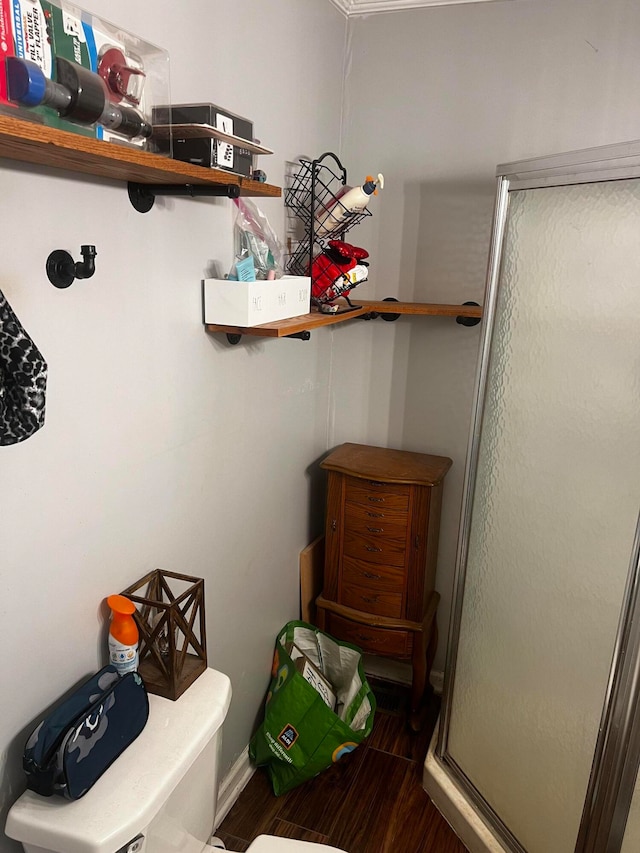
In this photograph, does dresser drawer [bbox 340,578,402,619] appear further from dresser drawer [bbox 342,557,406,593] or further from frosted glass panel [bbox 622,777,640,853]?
frosted glass panel [bbox 622,777,640,853]

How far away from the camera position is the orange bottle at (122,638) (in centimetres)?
115

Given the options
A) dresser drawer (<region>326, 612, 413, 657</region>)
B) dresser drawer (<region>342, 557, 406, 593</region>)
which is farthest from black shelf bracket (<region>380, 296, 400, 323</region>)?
dresser drawer (<region>326, 612, 413, 657</region>)

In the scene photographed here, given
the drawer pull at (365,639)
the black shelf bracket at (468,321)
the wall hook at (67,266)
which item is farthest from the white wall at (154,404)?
the black shelf bracket at (468,321)

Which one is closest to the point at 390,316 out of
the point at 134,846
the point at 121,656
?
the point at 121,656

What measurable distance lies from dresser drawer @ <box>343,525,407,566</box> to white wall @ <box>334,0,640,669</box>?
0.28m

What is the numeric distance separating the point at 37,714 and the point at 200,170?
91 centimetres

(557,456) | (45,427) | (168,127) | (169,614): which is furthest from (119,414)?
(557,456)

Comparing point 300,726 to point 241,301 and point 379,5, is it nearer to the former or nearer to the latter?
point 241,301

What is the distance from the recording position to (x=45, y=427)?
986 mm

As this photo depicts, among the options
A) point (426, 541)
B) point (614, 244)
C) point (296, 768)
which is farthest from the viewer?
point (426, 541)

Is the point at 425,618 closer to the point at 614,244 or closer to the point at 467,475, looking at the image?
the point at 467,475

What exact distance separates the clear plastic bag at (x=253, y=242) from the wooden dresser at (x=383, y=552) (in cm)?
78

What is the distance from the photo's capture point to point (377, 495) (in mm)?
2031

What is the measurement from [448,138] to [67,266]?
4.76 feet
